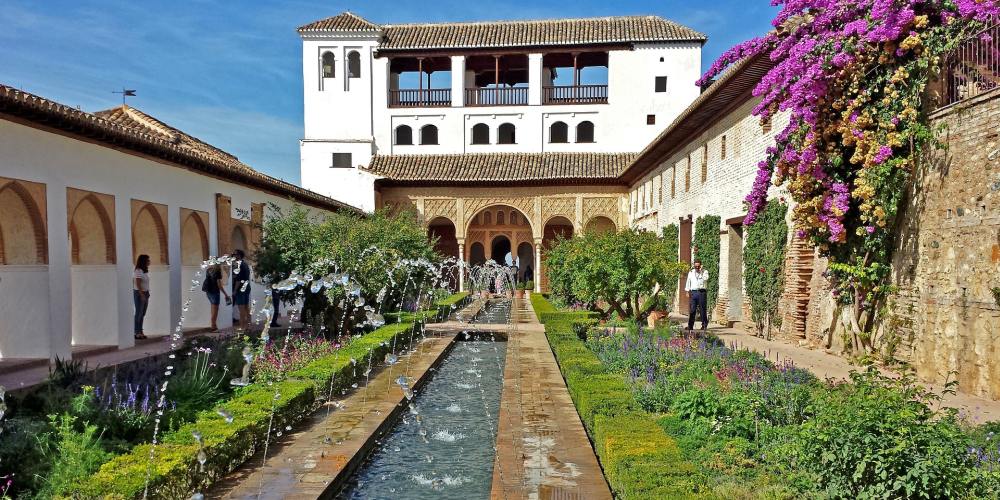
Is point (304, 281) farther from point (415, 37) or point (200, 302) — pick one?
point (415, 37)

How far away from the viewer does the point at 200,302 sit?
565 inches

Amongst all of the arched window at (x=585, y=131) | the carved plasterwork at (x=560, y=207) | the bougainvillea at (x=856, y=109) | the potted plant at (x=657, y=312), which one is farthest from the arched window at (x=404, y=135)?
the bougainvillea at (x=856, y=109)

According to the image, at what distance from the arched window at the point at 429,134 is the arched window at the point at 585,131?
6248 millimetres

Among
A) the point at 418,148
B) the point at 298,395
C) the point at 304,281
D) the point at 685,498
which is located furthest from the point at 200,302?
the point at 418,148

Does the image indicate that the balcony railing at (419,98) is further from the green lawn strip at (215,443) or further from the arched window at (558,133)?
the green lawn strip at (215,443)

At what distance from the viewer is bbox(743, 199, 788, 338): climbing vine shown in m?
12.4

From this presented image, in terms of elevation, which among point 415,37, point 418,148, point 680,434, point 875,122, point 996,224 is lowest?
point 680,434

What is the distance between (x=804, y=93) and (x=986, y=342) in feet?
13.8

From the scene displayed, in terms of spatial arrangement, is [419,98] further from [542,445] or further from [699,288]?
[542,445]

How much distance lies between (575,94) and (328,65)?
1061 cm

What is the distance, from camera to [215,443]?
4.75 metres

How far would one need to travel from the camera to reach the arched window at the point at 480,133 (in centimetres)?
3038

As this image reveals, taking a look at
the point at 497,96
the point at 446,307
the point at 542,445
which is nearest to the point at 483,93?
the point at 497,96

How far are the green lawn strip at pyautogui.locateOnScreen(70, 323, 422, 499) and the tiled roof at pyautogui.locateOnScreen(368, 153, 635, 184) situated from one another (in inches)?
823
